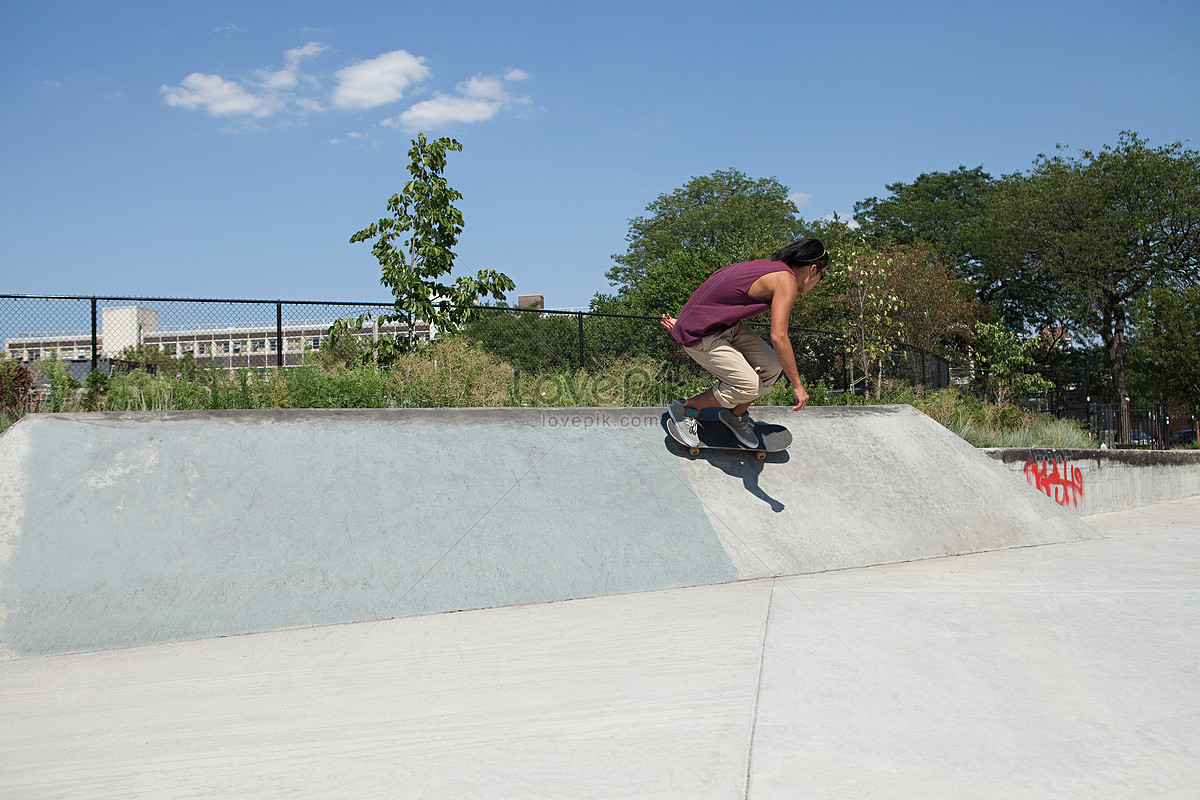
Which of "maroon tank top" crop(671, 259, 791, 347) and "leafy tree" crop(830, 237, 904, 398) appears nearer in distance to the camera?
"maroon tank top" crop(671, 259, 791, 347)

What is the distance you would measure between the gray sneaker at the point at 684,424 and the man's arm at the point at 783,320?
93cm

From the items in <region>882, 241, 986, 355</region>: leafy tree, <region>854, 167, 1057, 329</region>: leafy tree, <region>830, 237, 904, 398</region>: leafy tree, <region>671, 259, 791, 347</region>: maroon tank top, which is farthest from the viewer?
<region>854, 167, 1057, 329</region>: leafy tree

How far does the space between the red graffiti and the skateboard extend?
18.2 ft


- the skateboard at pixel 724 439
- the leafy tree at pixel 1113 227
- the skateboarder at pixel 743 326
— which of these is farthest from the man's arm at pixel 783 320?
the leafy tree at pixel 1113 227

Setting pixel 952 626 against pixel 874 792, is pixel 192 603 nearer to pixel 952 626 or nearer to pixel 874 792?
pixel 874 792

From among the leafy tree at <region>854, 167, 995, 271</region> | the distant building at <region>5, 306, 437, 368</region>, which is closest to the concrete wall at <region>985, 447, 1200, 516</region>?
the distant building at <region>5, 306, 437, 368</region>

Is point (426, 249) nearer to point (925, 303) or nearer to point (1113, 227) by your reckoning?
point (925, 303)

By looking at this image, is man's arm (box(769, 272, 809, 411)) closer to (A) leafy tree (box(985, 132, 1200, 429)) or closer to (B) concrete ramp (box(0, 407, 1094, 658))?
(B) concrete ramp (box(0, 407, 1094, 658))

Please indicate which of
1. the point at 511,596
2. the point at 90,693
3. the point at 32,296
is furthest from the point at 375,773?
the point at 32,296

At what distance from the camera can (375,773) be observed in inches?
86.9

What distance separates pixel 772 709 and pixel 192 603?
2.87 meters

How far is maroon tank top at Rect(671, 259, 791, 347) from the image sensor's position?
5.24 meters

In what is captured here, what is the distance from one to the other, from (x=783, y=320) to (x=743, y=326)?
1.83ft

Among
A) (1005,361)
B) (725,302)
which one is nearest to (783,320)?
(725,302)
